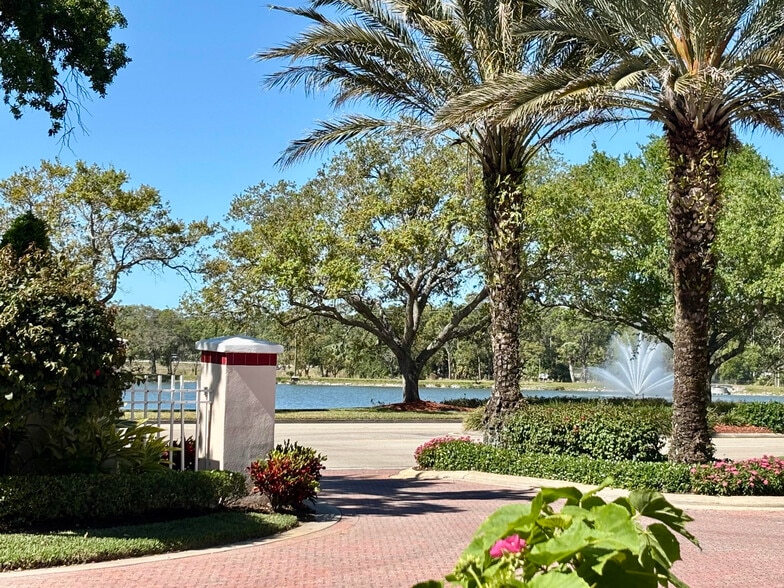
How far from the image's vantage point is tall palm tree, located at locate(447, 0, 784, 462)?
42.1 feet

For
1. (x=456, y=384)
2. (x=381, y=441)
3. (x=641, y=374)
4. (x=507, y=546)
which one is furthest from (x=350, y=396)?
(x=507, y=546)

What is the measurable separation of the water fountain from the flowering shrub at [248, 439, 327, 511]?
36439mm

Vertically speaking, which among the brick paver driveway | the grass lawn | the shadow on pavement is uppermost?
the grass lawn

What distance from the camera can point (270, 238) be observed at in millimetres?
35031

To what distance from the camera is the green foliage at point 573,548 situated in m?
1.90

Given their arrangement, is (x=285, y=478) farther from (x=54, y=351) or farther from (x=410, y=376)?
(x=410, y=376)

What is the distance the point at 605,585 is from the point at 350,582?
19.6ft

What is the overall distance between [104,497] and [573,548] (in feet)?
27.5

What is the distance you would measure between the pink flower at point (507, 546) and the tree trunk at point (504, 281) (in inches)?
561

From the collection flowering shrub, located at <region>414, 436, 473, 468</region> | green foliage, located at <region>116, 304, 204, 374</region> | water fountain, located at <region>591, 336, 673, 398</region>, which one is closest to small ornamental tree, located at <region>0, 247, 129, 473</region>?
flowering shrub, located at <region>414, 436, 473, 468</region>

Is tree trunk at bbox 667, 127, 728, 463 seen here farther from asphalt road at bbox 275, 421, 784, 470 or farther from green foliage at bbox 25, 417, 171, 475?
green foliage at bbox 25, 417, 171, 475

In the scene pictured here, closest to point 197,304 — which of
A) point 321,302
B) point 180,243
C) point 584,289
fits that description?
point 180,243

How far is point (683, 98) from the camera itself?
13.4 meters

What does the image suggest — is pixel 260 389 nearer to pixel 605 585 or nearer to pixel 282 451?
pixel 282 451
